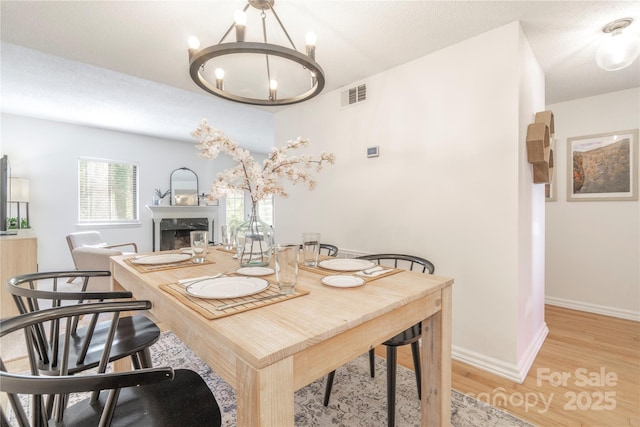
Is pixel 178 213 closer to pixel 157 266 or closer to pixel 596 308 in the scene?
pixel 157 266

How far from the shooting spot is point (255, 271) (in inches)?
52.9

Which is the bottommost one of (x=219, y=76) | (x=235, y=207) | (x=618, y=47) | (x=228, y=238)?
(x=228, y=238)

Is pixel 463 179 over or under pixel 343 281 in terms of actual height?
over

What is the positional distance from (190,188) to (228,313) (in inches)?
231

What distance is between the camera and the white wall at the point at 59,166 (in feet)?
14.4

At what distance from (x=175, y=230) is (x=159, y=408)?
548 cm

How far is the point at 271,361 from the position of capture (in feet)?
2.11

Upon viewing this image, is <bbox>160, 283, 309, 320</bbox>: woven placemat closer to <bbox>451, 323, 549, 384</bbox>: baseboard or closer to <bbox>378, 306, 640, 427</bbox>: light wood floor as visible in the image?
<bbox>378, 306, 640, 427</bbox>: light wood floor

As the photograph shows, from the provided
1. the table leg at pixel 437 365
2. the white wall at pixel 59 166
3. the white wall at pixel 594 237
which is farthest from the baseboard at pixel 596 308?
the white wall at pixel 59 166

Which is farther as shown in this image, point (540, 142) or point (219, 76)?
point (540, 142)

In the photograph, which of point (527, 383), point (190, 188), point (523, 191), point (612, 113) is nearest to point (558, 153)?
point (612, 113)

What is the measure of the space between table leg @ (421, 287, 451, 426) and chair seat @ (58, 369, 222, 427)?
2.84 ft

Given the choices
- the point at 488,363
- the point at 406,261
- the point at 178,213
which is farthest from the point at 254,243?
the point at 178,213

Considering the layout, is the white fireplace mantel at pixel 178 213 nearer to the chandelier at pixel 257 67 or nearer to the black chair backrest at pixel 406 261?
the chandelier at pixel 257 67
